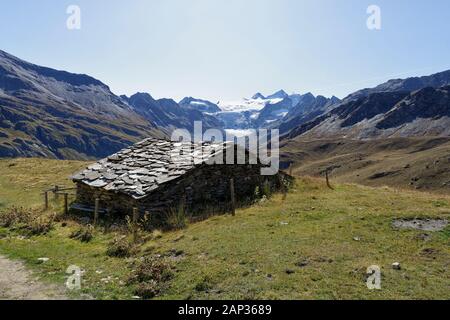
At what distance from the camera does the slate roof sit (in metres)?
22.1

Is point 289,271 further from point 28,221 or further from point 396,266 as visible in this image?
point 28,221

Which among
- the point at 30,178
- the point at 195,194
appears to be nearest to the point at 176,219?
the point at 195,194

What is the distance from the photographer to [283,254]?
13.3 metres

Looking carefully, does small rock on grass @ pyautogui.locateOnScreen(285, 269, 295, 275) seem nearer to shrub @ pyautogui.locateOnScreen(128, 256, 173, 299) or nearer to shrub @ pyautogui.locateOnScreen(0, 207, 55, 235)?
shrub @ pyautogui.locateOnScreen(128, 256, 173, 299)

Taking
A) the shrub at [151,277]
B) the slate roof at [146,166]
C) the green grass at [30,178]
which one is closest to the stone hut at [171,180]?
the slate roof at [146,166]

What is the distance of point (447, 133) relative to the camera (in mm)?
183000

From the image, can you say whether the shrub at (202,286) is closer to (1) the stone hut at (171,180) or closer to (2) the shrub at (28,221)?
(1) the stone hut at (171,180)

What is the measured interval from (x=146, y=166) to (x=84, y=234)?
710cm

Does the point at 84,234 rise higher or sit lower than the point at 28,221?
lower

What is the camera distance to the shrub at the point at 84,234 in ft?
59.8

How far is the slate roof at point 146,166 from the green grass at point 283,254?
359 cm
